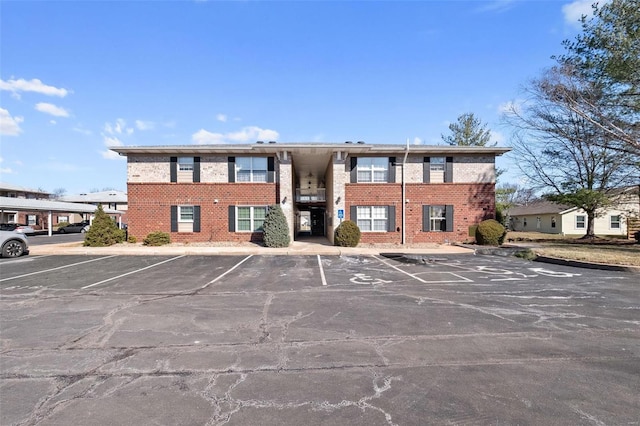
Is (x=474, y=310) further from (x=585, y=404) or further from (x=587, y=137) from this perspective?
(x=587, y=137)

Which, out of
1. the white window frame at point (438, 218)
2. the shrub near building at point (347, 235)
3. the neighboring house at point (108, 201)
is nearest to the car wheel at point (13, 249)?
the shrub near building at point (347, 235)

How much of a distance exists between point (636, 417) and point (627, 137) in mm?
18631

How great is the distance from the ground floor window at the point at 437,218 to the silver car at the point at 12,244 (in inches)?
805

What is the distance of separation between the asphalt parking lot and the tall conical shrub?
892 centimetres

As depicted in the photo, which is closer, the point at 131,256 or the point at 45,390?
the point at 45,390

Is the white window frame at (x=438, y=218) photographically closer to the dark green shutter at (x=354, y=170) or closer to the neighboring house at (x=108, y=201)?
the dark green shutter at (x=354, y=170)

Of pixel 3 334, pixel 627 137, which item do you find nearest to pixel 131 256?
pixel 3 334

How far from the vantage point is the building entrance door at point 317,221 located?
1156 inches

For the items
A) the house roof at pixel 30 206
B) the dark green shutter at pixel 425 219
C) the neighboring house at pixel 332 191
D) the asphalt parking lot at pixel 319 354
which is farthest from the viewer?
the house roof at pixel 30 206

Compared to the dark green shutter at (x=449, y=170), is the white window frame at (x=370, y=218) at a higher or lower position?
lower

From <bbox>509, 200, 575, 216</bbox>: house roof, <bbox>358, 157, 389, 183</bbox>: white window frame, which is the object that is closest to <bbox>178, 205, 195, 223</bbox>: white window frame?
<bbox>358, 157, 389, 183</bbox>: white window frame

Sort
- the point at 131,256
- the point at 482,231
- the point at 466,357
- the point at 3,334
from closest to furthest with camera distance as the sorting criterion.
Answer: the point at 466,357 < the point at 3,334 < the point at 131,256 < the point at 482,231

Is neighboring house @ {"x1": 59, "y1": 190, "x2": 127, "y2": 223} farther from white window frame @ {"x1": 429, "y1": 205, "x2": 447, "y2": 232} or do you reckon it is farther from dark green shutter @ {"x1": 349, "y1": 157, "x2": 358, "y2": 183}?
white window frame @ {"x1": 429, "y1": 205, "x2": 447, "y2": 232}

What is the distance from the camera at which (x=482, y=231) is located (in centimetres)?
1811
